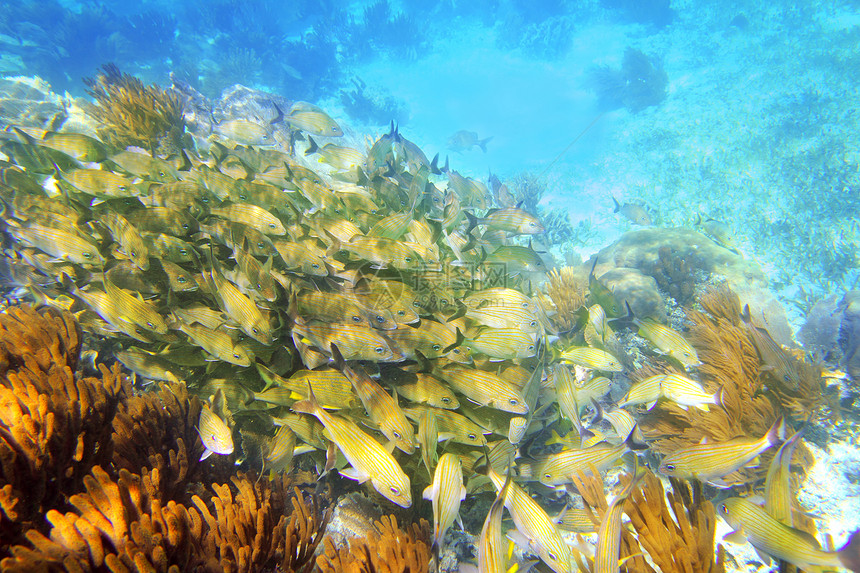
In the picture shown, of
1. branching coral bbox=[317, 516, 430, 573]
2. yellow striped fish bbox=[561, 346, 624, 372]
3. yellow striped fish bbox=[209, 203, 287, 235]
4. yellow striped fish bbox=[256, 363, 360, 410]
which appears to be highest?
yellow striped fish bbox=[209, 203, 287, 235]

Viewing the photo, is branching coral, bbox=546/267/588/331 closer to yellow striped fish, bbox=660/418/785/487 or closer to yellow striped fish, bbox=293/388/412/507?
yellow striped fish, bbox=660/418/785/487

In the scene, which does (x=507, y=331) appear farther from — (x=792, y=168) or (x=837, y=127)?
(x=837, y=127)

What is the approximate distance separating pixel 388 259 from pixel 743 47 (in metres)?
39.6

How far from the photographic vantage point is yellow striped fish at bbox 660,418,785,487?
2289 millimetres

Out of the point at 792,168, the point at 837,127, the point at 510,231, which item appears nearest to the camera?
the point at 510,231

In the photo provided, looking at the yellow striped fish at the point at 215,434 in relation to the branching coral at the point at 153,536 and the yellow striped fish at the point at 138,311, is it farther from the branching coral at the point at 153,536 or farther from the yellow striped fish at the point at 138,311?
the yellow striped fish at the point at 138,311

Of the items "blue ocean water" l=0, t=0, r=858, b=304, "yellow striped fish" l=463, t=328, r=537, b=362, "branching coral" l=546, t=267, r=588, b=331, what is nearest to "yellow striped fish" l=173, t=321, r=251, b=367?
"yellow striped fish" l=463, t=328, r=537, b=362

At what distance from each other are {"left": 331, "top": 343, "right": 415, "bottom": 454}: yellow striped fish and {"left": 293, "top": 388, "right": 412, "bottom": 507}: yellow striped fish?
132 millimetres

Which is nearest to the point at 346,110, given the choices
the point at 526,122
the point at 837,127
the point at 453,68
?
the point at 526,122

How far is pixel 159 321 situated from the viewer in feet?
8.04

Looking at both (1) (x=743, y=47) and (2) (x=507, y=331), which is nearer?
(2) (x=507, y=331)

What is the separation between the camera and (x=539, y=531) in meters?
2.03

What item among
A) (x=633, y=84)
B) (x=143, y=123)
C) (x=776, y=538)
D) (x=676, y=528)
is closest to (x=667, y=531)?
(x=676, y=528)

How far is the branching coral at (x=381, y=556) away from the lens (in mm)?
1849
